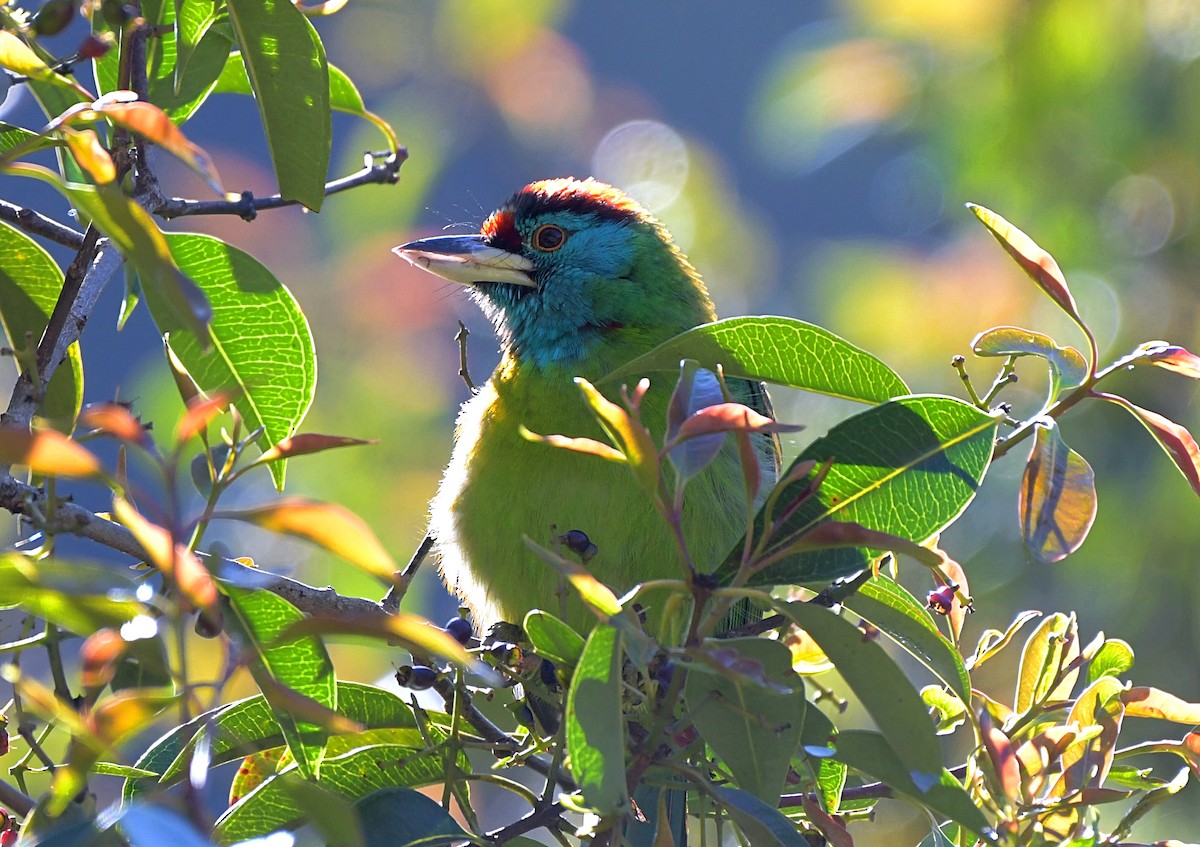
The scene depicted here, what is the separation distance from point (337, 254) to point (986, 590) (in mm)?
3580

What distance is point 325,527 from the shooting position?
1.11m

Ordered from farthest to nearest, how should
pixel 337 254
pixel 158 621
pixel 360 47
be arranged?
1. pixel 360 47
2. pixel 337 254
3. pixel 158 621

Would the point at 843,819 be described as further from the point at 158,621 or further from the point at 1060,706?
the point at 158,621

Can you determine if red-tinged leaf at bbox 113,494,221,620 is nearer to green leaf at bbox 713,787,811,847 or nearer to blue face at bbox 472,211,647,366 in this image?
green leaf at bbox 713,787,811,847

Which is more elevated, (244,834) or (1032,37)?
(1032,37)

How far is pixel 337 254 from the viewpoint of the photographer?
678 cm

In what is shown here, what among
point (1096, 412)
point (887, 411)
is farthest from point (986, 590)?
point (887, 411)

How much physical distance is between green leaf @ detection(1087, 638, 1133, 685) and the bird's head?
1520mm

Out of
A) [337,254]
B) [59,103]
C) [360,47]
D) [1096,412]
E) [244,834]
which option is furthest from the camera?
[360,47]

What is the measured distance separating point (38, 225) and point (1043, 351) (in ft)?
4.43

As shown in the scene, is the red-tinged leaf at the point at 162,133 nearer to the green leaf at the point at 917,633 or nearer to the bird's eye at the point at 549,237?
the green leaf at the point at 917,633

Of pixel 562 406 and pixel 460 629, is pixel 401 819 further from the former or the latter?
pixel 562 406

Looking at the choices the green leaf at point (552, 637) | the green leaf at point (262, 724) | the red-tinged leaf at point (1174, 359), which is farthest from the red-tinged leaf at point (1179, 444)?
the green leaf at point (262, 724)

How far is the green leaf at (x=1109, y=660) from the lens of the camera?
190 centimetres
